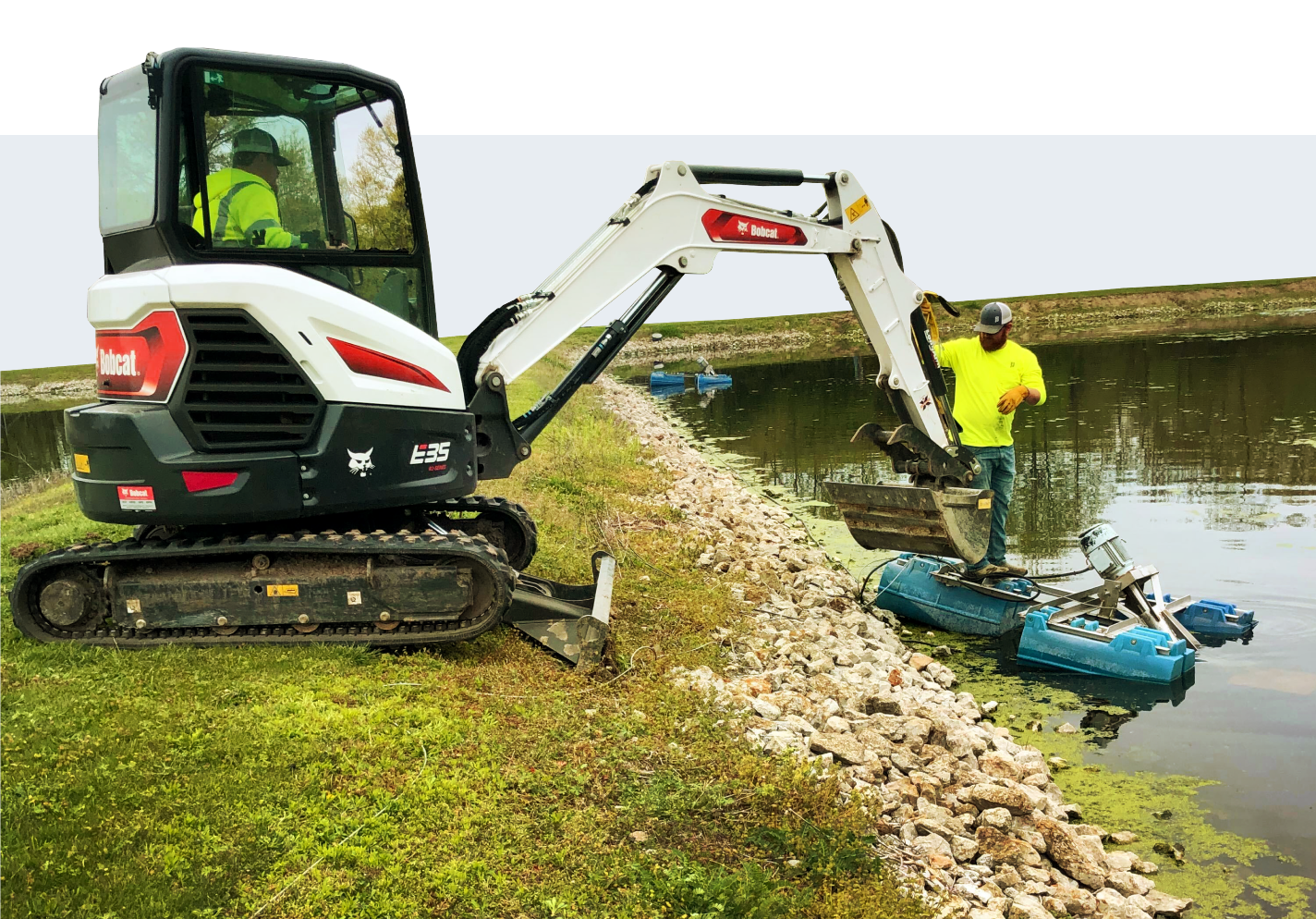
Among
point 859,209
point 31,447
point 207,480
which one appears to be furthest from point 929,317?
point 31,447

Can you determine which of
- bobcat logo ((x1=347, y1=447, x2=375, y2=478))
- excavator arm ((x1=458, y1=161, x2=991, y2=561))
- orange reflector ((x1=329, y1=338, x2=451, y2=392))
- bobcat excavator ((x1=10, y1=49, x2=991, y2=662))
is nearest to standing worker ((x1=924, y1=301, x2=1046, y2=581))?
excavator arm ((x1=458, y1=161, x2=991, y2=561))

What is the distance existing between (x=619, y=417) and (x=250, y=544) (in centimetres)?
1769

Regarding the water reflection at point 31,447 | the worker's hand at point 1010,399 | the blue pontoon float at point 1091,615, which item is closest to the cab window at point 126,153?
the worker's hand at point 1010,399

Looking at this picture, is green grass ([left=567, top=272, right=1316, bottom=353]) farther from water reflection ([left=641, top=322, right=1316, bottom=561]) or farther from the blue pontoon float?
the blue pontoon float

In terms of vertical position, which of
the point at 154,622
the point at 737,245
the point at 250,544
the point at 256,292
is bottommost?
the point at 154,622

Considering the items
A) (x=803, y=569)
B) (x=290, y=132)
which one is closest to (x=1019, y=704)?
(x=803, y=569)

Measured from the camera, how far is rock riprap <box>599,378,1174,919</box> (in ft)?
14.4

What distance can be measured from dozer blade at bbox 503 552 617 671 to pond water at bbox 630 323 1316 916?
2.93 metres

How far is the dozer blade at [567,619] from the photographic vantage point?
5902 millimetres

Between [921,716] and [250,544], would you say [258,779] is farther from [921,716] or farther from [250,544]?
[921,716]

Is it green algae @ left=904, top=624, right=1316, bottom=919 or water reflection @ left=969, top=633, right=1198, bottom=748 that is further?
water reflection @ left=969, top=633, right=1198, bottom=748

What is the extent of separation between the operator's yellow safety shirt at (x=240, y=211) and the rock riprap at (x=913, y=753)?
139 inches

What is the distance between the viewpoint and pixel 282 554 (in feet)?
18.5

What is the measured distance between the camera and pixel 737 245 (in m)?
6.93
